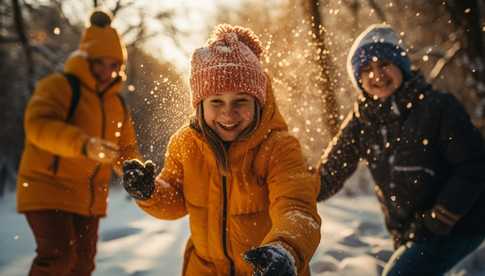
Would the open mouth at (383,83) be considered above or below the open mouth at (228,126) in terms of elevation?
above

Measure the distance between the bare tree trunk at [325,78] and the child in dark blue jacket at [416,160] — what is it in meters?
0.74

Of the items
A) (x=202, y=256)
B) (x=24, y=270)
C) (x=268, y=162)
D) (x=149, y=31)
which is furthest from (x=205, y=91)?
(x=149, y=31)

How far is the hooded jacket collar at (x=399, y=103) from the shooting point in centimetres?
251

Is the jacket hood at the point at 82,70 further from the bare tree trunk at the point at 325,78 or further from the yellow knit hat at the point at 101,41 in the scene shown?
the bare tree trunk at the point at 325,78

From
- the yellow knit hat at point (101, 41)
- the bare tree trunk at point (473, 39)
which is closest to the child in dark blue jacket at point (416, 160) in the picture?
the yellow knit hat at point (101, 41)

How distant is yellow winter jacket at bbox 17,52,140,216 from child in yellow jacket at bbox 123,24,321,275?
755mm

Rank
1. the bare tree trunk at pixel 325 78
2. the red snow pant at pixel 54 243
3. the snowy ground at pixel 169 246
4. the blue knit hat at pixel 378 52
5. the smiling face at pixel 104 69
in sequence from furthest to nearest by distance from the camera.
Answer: the snowy ground at pixel 169 246 < the bare tree trunk at pixel 325 78 < the smiling face at pixel 104 69 < the red snow pant at pixel 54 243 < the blue knit hat at pixel 378 52

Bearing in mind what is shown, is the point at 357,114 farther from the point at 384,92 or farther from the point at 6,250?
the point at 6,250

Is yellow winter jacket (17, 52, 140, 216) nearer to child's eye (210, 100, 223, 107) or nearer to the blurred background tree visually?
the blurred background tree

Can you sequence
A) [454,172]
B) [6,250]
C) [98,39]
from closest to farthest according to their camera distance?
[454,172] < [98,39] < [6,250]

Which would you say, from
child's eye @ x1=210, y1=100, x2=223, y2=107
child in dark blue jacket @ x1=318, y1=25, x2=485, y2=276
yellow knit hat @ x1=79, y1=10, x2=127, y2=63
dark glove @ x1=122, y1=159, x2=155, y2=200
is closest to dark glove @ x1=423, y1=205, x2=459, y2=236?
child in dark blue jacket @ x1=318, y1=25, x2=485, y2=276

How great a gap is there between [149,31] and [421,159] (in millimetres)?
5724

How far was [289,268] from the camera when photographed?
1292 millimetres

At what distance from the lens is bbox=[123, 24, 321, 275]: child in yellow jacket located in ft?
5.91
